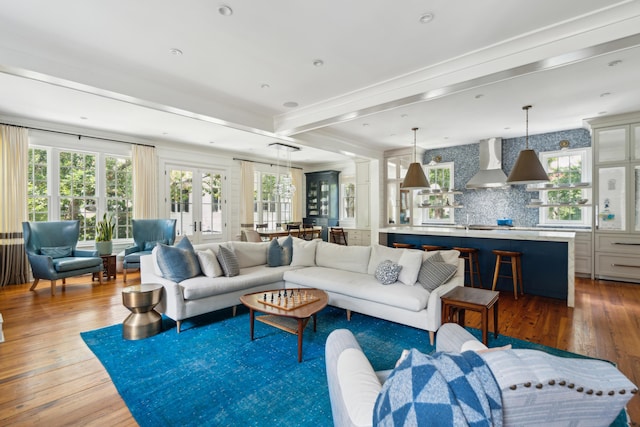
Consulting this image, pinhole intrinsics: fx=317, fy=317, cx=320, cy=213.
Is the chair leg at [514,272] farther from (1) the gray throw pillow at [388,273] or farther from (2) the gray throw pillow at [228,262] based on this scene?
(2) the gray throw pillow at [228,262]

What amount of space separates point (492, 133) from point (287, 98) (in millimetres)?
4509

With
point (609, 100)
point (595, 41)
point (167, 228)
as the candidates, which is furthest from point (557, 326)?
point (167, 228)

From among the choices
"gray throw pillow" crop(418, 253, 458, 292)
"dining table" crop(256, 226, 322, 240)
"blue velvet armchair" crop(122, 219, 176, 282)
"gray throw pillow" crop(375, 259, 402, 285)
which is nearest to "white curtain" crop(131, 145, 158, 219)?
"blue velvet armchair" crop(122, 219, 176, 282)

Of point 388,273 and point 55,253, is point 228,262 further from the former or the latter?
point 55,253

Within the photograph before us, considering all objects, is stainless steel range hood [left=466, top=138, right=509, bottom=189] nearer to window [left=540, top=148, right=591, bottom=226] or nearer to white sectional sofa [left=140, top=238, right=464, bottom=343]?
window [left=540, top=148, right=591, bottom=226]

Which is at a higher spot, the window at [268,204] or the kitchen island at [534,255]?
the window at [268,204]

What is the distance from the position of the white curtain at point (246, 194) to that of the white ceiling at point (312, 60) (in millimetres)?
3110

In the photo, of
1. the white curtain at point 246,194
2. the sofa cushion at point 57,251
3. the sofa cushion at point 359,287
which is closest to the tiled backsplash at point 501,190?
the sofa cushion at point 359,287

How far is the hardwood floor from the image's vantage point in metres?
2.08

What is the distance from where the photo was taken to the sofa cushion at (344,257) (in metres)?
4.26

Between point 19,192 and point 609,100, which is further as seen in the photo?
point 19,192

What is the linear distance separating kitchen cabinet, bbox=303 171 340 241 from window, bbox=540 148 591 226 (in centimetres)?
524

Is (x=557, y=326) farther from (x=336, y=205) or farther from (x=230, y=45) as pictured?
(x=336, y=205)

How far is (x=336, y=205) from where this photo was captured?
980 centimetres
